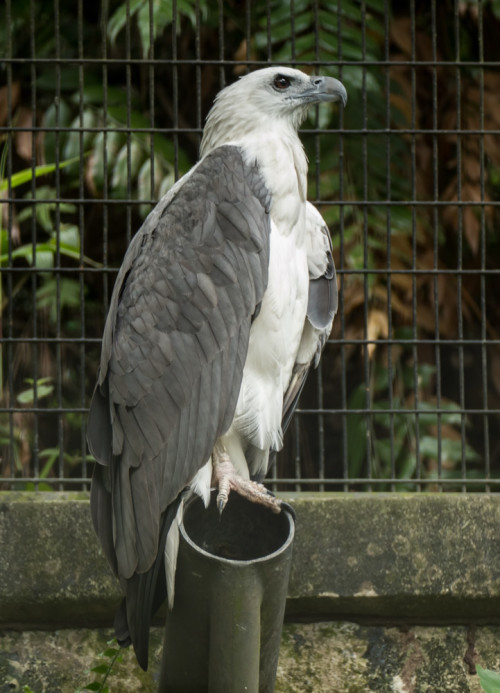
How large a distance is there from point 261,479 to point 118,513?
0.69 metres

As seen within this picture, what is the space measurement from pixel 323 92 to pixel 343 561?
5.35 ft

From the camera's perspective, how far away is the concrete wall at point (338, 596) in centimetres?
362

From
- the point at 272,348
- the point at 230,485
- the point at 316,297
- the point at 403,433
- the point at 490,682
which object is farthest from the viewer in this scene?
the point at 403,433

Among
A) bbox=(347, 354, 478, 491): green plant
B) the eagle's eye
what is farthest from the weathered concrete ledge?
the eagle's eye

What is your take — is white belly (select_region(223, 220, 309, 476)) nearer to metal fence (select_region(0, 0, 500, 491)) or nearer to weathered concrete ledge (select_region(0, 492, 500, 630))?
weathered concrete ledge (select_region(0, 492, 500, 630))

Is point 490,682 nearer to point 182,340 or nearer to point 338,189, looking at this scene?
point 182,340

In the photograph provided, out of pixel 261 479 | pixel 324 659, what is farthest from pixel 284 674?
pixel 261 479

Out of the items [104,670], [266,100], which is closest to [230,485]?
[104,670]

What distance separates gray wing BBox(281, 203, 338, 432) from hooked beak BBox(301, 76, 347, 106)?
15.3 inches

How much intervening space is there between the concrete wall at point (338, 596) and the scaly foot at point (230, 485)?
0.60 m

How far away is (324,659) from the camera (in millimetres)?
3676

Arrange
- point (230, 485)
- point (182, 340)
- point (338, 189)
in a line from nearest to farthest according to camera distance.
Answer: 1. point (230, 485)
2. point (182, 340)
3. point (338, 189)

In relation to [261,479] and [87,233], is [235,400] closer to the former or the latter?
Answer: [261,479]

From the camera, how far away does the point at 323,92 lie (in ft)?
11.7
